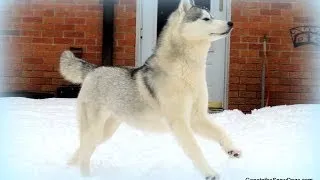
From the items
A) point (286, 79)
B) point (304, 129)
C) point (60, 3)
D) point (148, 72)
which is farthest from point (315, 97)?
point (60, 3)

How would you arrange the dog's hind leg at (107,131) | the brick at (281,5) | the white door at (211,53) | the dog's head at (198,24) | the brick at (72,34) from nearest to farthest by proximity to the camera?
the dog's head at (198,24), the dog's hind leg at (107,131), the brick at (281,5), the brick at (72,34), the white door at (211,53)

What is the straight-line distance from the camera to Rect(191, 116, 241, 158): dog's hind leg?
105 centimetres

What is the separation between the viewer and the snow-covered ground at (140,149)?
1020 mm

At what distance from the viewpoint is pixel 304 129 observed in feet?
3.57

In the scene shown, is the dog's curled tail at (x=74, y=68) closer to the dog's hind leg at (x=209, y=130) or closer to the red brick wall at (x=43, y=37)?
the red brick wall at (x=43, y=37)

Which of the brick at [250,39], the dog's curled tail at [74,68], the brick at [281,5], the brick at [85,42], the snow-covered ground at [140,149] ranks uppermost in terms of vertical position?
the brick at [281,5]

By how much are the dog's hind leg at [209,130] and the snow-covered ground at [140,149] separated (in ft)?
0.17

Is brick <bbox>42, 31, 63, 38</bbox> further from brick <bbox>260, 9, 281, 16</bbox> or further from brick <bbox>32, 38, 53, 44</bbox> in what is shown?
brick <bbox>260, 9, 281, 16</bbox>

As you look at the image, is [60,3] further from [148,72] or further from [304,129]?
[304,129]

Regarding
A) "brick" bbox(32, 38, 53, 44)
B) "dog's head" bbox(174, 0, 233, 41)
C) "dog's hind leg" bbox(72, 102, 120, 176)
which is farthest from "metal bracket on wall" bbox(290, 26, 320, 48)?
"brick" bbox(32, 38, 53, 44)

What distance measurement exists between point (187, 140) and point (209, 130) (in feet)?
0.25

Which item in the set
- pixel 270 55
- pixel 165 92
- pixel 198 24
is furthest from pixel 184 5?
pixel 270 55

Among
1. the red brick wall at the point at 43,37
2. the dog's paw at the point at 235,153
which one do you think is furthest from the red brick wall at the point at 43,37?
the dog's paw at the point at 235,153

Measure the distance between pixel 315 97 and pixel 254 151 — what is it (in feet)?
0.59
